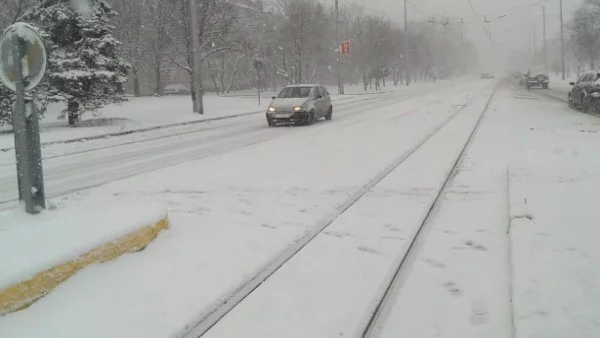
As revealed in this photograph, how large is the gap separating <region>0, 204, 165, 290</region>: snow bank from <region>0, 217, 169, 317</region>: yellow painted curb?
0.13 feet

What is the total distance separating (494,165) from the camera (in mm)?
9484

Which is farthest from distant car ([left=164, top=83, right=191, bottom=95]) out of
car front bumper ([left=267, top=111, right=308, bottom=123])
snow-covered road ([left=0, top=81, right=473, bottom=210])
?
car front bumper ([left=267, top=111, right=308, bottom=123])

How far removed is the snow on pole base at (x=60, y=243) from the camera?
393 cm

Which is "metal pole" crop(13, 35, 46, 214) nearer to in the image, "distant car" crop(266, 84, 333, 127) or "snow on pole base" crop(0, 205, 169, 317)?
"snow on pole base" crop(0, 205, 169, 317)

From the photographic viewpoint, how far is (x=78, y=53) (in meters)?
20.0

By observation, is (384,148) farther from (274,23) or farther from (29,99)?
(274,23)

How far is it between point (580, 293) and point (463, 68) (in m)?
172

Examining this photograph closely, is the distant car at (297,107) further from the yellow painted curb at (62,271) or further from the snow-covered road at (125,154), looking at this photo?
the yellow painted curb at (62,271)

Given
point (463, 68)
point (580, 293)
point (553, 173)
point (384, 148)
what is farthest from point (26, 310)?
point (463, 68)

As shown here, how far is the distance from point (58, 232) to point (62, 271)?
0.75m

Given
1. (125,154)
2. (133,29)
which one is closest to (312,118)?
(125,154)

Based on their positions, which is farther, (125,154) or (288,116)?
(288,116)

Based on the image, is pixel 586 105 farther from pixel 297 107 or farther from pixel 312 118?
pixel 297 107

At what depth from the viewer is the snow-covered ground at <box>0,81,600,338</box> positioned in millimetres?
3627
